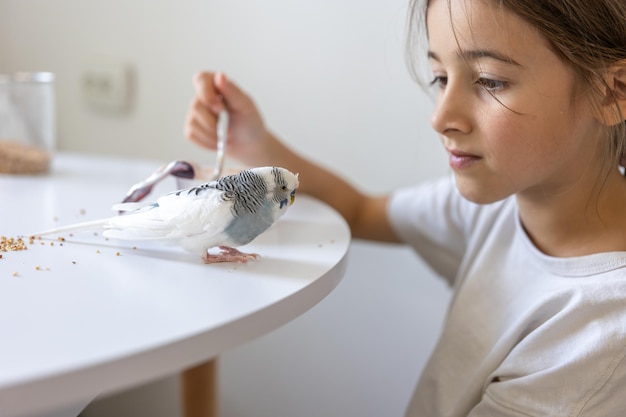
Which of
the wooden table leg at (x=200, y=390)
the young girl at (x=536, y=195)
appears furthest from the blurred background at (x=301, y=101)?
the young girl at (x=536, y=195)

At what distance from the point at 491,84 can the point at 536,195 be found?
155mm

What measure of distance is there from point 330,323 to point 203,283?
408mm

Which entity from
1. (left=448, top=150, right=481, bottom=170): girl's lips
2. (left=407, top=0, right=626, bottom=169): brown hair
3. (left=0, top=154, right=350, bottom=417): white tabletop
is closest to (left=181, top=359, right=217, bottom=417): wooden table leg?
(left=0, top=154, right=350, bottom=417): white tabletop

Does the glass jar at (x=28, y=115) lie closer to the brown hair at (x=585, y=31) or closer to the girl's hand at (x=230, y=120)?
the girl's hand at (x=230, y=120)

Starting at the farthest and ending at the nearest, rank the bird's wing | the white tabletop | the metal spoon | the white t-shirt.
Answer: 1. the metal spoon
2. the white t-shirt
3. the bird's wing
4. the white tabletop

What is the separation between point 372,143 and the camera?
1.10m

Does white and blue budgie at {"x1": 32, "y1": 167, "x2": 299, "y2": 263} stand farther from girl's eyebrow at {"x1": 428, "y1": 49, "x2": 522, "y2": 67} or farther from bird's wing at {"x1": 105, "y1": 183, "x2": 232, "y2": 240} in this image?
girl's eyebrow at {"x1": 428, "y1": 49, "x2": 522, "y2": 67}

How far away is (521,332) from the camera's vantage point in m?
0.69

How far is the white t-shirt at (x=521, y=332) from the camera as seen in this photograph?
617 mm

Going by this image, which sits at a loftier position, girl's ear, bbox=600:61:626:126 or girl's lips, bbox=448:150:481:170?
girl's ear, bbox=600:61:626:126

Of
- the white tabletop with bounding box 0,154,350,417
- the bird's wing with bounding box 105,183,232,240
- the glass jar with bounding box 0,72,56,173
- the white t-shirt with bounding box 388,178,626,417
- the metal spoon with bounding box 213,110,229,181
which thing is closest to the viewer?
the white tabletop with bounding box 0,154,350,417

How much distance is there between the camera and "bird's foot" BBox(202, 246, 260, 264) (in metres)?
0.54

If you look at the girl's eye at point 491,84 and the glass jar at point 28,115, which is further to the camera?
the glass jar at point 28,115

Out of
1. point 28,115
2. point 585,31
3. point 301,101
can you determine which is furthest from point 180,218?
point 301,101
